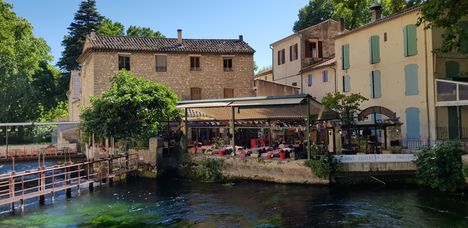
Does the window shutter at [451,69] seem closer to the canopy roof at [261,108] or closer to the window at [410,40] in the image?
the window at [410,40]

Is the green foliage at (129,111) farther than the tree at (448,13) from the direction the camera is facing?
Yes

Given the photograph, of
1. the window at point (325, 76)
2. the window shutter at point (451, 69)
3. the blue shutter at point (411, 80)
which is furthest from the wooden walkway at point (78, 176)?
the window shutter at point (451, 69)

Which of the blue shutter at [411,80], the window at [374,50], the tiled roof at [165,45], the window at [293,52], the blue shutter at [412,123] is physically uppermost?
the tiled roof at [165,45]

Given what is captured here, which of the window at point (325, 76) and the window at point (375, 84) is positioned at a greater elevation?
the window at point (325, 76)

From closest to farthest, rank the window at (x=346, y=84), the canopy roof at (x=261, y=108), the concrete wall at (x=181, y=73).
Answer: the canopy roof at (x=261, y=108), the window at (x=346, y=84), the concrete wall at (x=181, y=73)

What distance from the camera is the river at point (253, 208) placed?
49.0 ft

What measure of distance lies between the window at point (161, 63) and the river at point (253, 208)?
16274mm

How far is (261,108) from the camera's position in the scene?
26.7 metres

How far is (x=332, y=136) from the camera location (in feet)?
74.0

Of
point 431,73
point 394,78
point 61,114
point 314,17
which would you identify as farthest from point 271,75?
point 61,114

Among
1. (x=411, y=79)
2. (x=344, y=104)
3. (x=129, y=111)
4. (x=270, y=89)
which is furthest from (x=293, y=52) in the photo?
(x=129, y=111)

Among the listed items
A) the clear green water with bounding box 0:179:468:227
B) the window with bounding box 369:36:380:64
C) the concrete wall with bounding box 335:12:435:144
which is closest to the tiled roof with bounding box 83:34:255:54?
the concrete wall with bounding box 335:12:435:144

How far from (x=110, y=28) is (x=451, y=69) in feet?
147

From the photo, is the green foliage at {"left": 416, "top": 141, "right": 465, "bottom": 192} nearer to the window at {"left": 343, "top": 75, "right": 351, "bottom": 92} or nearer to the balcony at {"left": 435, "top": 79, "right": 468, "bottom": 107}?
the balcony at {"left": 435, "top": 79, "right": 468, "bottom": 107}
